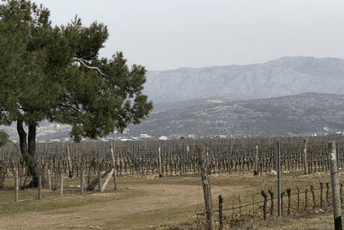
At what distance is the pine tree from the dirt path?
444 cm

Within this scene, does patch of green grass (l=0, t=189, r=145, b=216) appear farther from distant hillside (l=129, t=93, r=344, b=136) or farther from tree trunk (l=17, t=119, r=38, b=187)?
distant hillside (l=129, t=93, r=344, b=136)

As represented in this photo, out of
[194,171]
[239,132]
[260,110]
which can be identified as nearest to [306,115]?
[260,110]

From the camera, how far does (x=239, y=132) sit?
13938cm

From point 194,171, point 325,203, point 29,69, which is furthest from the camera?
point 194,171

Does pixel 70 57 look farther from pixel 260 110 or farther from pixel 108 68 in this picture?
pixel 260 110

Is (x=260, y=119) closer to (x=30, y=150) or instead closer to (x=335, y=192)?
(x=30, y=150)

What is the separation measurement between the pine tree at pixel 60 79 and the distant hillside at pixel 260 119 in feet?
383

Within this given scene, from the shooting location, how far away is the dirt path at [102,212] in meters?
12.7

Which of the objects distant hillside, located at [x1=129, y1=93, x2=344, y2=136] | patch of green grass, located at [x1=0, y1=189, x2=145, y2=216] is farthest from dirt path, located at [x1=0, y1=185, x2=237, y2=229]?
distant hillside, located at [x1=129, y1=93, x2=344, y2=136]

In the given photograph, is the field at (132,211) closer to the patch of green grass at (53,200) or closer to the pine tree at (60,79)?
the patch of green grass at (53,200)

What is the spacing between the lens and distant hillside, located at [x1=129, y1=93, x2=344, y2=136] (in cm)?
14212

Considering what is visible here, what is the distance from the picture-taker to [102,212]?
14.8 metres

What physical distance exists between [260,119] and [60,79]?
128663mm

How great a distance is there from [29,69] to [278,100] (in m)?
148
